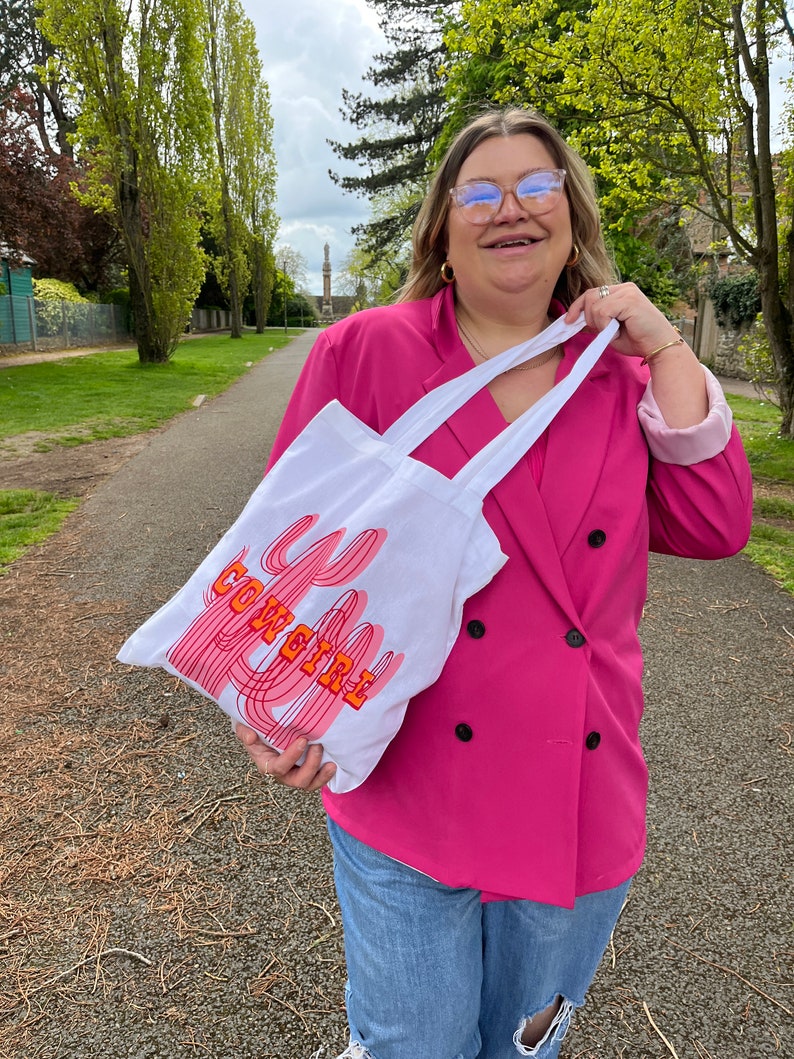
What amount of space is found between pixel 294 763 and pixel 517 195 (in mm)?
1128

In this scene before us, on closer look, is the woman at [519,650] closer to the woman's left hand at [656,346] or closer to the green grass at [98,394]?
the woman's left hand at [656,346]

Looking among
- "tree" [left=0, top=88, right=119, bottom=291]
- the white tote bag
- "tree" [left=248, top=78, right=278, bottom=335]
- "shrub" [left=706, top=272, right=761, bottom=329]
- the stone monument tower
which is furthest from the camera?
the stone monument tower

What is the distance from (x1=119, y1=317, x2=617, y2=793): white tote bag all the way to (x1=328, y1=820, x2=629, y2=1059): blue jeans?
254mm

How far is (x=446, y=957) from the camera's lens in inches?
53.0

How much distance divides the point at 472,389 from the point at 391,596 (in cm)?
41

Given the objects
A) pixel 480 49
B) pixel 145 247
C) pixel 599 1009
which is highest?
pixel 480 49

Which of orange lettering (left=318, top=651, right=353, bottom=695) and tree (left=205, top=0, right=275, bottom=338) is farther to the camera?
tree (left=205, top=0, right=275, bottom=338)

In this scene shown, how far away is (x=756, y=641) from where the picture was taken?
15.3ft

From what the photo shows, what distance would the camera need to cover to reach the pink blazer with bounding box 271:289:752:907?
130 cm

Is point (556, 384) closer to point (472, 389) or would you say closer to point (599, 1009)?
point (472, 389)

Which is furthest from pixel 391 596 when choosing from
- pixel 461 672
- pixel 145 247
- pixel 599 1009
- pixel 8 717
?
pixel 145 247

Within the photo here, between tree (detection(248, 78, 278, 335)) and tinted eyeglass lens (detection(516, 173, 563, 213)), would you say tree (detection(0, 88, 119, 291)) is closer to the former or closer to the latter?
tree (detection(248, 78, 278, 335))

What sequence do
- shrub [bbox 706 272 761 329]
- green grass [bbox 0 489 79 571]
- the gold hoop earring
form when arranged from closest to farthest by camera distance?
the gold hoop earring, green grass [bbox 0 489 79 571], shrub [bbox 706 272 761 329]

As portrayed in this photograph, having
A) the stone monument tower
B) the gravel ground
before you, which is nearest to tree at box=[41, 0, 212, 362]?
the gravel ground
